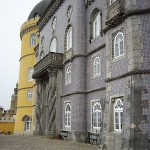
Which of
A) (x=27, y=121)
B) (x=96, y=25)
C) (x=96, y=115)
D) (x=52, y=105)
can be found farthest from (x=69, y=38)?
(x=27, y=121)

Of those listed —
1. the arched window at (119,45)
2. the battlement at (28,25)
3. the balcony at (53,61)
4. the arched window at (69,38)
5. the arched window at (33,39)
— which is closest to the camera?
Result: the arched window at (119,45)

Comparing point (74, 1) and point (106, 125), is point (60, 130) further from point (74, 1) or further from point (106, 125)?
point (74, 1)

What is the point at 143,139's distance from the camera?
1201cm

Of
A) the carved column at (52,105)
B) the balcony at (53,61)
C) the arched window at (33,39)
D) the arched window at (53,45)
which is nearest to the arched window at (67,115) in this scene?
the carved column at (52,105)

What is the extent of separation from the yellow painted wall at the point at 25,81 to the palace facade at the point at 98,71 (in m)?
6.93

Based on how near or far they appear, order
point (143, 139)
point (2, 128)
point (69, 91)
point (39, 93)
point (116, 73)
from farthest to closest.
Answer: point (2, 128), point (39, 93), point (69, 91), point (116, 73), point (143, 139)

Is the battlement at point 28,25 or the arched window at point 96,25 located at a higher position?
the battlement at point 28,25

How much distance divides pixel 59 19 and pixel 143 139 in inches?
658

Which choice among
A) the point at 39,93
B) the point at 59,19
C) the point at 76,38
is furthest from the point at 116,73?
the point at 39,93

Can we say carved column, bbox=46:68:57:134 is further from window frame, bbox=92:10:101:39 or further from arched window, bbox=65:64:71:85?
window frame, bbox=92:10:101:39

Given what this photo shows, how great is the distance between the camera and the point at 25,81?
37469 mm

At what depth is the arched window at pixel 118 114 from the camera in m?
14.0

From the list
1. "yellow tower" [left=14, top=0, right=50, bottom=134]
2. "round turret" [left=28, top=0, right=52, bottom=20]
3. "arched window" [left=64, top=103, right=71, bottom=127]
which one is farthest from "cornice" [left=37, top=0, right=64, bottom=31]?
"arched window" [left=64, top=103, right=71, bottom=127]

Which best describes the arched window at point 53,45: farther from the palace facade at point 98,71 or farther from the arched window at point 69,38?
the arched window at point 69,38
